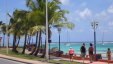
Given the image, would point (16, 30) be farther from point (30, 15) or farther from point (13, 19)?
point (30, 15)

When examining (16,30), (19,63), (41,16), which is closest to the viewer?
(19,63)

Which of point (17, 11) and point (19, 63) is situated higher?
point (17, 11)

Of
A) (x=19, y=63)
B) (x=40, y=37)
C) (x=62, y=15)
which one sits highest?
(x=62, y=15)

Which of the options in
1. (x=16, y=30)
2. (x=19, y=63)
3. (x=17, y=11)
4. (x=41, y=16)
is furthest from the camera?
(x=16, y=30)

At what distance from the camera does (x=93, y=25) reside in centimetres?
3875

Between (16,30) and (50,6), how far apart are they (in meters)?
15.8

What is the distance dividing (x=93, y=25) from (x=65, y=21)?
7.67m

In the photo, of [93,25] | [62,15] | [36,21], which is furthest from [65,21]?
[93,25]

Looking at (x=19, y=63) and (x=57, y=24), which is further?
(x=57, y=24)

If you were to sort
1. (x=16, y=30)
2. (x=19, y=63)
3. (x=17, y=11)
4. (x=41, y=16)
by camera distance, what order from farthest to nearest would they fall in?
1. (x=16, y=30)
2. (x=17, y=11)
3. (x=41, y=16)
4. (x=19, y=63)

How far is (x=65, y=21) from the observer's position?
45.8 meters

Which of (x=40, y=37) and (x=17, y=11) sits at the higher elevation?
(x=17, y=11)

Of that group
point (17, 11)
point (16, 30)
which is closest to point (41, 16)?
point (17, 11)

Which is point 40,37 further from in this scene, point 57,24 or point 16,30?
point 16,30
